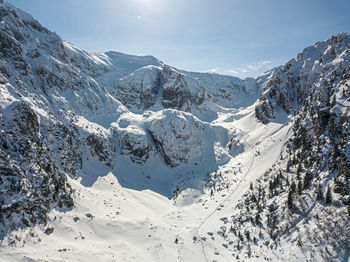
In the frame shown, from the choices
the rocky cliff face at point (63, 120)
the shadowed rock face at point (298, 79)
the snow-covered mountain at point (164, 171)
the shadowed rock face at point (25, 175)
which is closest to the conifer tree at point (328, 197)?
the snow-covered mountain at point (164, 171)

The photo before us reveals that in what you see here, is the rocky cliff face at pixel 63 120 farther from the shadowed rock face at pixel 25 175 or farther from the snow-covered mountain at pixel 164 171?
the snow-covered mountain at pixel 164 171

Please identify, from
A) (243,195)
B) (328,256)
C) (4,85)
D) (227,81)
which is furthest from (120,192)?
(227,81)

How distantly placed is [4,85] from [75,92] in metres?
24.5

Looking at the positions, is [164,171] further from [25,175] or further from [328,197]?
[328,197]

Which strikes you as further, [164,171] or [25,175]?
[164,171]

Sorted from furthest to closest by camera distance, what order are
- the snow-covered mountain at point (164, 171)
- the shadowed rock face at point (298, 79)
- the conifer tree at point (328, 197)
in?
the shadowed rock face at point (298, 79), the snow-covered mountain at point (164, 171), the conifer tree at point (328, 197)

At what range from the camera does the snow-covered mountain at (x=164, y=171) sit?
61.8 ft

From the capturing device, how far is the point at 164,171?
167 ft

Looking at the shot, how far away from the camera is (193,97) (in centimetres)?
8944

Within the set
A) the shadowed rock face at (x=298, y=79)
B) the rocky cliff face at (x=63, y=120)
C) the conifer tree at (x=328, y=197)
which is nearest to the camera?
the conifer tree at (x=328, y=197)

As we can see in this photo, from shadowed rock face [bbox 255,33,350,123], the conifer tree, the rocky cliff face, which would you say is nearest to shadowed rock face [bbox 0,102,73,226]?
the rocky cliff face

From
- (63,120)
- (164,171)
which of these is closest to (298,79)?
(164,171)

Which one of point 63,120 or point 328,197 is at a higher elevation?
point 63,120

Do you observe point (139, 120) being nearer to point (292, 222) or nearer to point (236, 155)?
point (236, 155)
